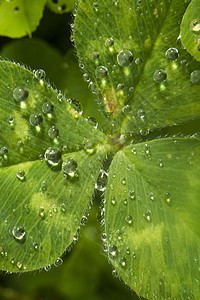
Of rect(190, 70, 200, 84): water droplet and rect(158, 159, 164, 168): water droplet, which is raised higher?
rect(190, 70, 200, 84): water droplet

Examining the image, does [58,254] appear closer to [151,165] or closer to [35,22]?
[151,165]

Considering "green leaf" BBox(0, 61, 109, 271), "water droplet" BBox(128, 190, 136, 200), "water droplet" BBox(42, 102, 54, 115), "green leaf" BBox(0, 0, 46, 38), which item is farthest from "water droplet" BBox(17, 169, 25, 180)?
"green leaf" BBox(0, 0, 46, 38)

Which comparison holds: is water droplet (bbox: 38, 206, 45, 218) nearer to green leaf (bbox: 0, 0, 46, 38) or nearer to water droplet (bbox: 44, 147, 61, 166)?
water droplet (bbox: 44, 147, 61, 166)

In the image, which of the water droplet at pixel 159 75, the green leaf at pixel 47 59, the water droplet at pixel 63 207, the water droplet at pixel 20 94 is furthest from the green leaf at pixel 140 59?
the green leaf at pixel 47 59

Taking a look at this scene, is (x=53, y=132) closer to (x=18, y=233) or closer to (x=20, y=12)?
(x=18, y=233)

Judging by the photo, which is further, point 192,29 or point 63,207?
point 63,207

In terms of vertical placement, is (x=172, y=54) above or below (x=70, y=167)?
above

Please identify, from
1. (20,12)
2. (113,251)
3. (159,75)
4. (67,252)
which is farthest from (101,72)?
(67,252)
